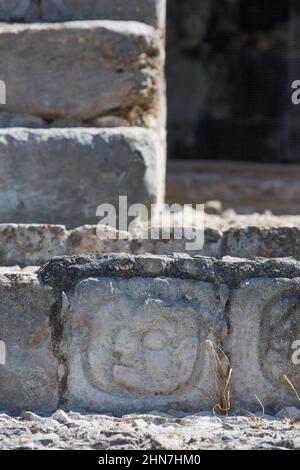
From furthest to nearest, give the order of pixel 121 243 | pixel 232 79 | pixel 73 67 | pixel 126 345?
pixel 232 79, pixel 73 67, pixel 121 243, pixel 126 345

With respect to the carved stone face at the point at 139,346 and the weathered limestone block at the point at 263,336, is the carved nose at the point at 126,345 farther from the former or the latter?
the weathered limestone block at the point at 263,336

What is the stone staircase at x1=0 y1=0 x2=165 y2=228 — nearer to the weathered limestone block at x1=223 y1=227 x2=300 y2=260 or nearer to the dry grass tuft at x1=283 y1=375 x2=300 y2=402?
the weathered limestone block at x1=223 y1=227 x2=300 y2=260

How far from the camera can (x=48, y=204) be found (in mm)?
3725

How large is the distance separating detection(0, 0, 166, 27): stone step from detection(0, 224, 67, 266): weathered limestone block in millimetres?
1033

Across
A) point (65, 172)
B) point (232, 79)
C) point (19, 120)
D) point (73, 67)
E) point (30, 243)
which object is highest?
point (232, 79)

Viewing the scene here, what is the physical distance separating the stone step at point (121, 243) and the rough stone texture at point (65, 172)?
0.29 metres

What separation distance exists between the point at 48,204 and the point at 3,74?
58 centimetres

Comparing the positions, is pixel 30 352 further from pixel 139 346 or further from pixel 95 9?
pixel 95 9

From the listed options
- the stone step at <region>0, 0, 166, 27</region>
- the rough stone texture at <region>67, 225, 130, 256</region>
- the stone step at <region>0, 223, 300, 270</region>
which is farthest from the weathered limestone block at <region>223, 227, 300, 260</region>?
the stone step at <region>0, 0, 166, 27</region>

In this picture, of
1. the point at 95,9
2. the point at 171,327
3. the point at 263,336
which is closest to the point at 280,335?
the point at 263,336

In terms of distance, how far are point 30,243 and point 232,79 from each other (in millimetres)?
6675

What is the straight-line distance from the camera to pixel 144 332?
2.87m

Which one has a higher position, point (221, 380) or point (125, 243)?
point (125, 243)
